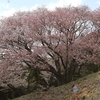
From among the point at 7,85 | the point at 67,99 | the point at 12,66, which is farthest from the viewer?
the point at 7,85

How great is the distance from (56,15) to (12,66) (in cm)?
375

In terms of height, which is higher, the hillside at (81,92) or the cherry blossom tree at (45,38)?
the cherry blossom tree at (45,38)

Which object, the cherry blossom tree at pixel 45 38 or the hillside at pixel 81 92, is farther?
the cherry blossom tree at pixel 45 38

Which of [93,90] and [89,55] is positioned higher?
[89,55]

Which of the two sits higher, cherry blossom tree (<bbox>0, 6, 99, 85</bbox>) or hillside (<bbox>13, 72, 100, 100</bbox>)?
cherry blossom tree (<bbox>0, 6, 99, 85</bbox>)

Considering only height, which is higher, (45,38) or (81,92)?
(45,38)

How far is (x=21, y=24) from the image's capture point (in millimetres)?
12156

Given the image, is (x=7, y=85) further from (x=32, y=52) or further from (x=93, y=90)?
(x=93, y=90)

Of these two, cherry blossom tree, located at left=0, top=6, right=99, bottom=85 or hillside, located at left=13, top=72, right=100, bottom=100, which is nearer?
hillside, located at left=13, top=72, right=100, bottom=100

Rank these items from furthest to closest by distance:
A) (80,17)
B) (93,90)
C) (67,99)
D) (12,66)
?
(80,17) → (12,66) → (67,99) → (93,90)

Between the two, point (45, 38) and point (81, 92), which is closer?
point (81, 92)

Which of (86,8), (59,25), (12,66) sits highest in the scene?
(86,8)

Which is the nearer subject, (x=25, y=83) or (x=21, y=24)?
(x=21, y=24)

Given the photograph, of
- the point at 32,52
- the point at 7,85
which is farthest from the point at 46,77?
the point at 32,52
